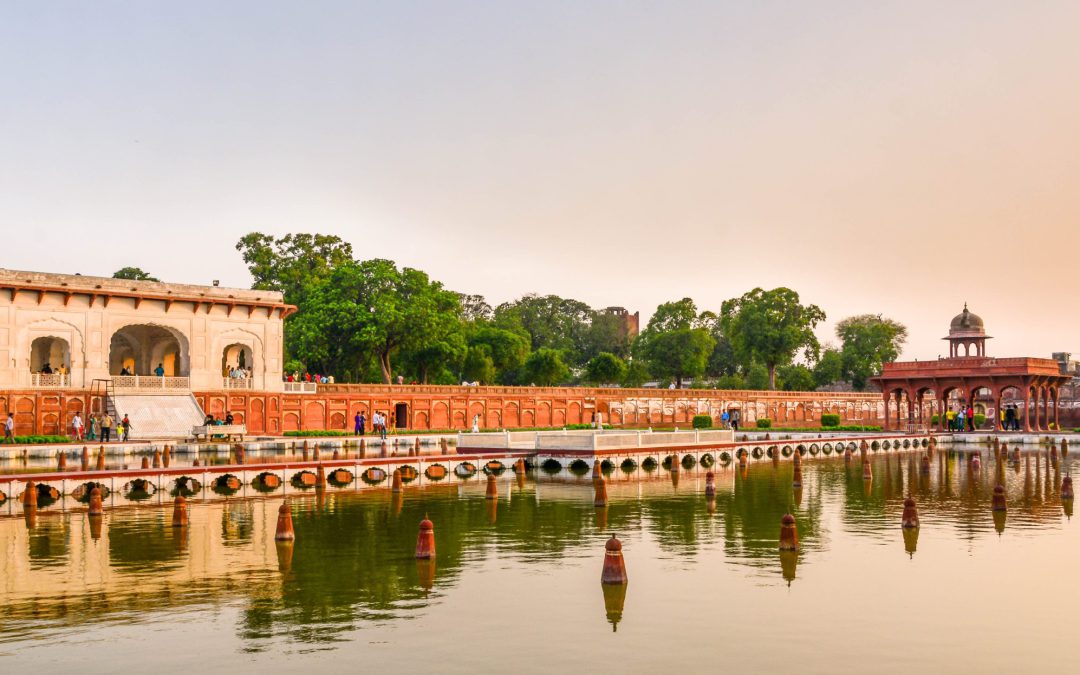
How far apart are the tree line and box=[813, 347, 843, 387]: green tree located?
12 cm

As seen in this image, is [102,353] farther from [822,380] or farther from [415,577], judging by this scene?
[822,380]

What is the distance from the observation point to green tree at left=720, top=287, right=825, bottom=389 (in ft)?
330

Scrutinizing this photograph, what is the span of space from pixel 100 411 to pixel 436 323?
2727 centimetres

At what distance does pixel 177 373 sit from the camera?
6469cm

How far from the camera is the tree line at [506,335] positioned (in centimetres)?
7444

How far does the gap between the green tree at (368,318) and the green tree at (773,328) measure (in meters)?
35.2

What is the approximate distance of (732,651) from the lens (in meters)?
12.2

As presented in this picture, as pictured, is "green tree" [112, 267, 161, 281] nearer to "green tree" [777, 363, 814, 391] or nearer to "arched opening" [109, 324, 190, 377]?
"arched opening" [109, 324, 190, 377]

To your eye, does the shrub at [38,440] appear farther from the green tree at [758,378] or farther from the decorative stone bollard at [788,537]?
the green tree at [758,378]

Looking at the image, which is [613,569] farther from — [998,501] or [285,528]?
[998,501]

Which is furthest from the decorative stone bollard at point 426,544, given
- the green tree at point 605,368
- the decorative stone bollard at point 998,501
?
the green tree at point 605,368

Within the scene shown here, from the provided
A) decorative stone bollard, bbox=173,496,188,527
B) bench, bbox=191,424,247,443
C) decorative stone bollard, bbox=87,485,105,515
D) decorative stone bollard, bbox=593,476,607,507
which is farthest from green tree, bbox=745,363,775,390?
decorative stone bollard, bbox=173,496,188,527

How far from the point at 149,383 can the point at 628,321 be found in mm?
99387

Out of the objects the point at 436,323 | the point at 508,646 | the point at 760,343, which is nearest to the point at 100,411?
the point at 436,323
